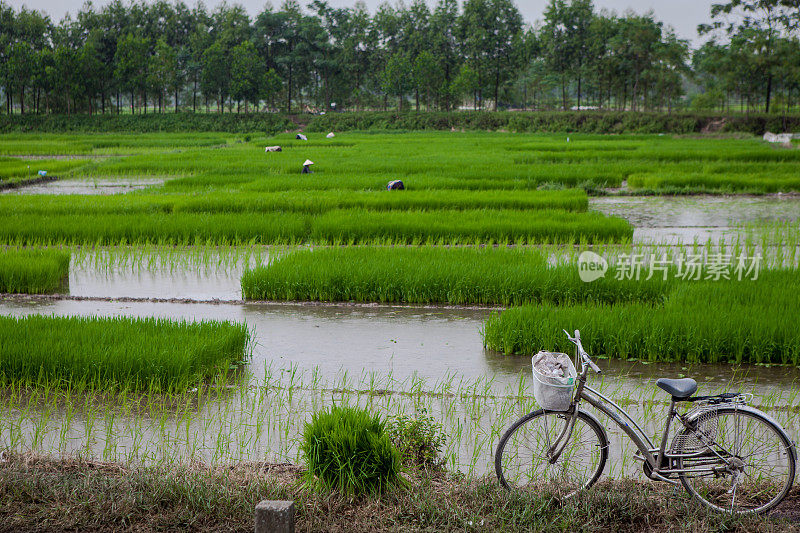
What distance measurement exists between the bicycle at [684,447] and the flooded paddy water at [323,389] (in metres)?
0.36

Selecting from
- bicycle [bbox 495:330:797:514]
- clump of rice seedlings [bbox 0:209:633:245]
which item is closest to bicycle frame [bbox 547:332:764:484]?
bicycle [bbox 495:330:797:514]

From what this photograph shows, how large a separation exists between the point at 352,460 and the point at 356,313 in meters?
3.42

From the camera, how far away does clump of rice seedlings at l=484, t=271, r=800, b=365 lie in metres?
4.91

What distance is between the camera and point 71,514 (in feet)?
9.40

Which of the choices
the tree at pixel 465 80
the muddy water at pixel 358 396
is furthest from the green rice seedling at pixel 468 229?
the tree at pixel 465 80

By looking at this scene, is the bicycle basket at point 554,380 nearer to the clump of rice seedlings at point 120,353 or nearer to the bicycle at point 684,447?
the bicycle at point 684,447

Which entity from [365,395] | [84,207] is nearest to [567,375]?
[365,395]

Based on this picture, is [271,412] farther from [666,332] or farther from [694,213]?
[694,213]

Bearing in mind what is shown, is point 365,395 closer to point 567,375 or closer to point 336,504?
point 336,504

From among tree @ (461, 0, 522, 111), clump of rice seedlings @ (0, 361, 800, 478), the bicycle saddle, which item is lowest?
clump of rice seedlings @ (0, 361, 800, 478)

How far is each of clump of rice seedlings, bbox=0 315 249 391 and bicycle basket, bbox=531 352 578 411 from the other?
235 cm

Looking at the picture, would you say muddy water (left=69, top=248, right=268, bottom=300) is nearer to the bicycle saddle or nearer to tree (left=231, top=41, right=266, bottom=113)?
the bicycle saddle

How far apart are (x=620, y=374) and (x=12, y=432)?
11.5ft

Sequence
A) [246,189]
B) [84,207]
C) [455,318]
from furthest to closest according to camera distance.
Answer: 1. [246,189]
2. [84,207]
3. [455,318]
